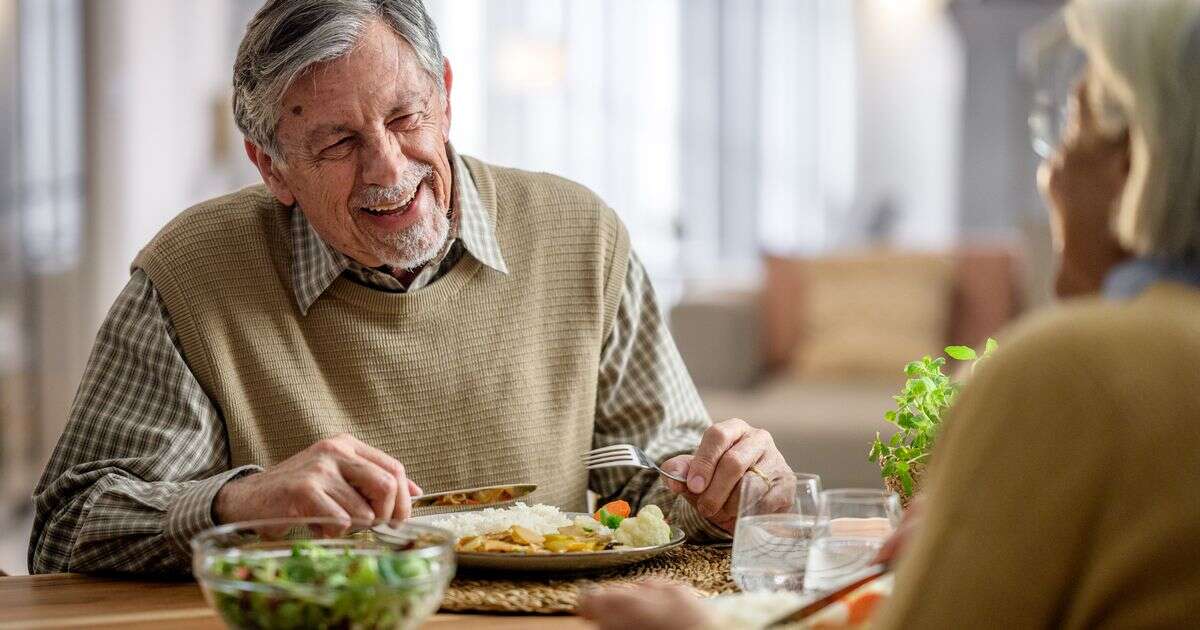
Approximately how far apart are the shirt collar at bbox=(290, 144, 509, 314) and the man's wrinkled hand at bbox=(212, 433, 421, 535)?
1.38 feet

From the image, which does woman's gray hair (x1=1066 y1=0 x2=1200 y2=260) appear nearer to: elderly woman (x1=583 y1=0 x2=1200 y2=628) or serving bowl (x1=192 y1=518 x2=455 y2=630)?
elderly woman (x1=583 y1=0 x2=1200 y2=628)

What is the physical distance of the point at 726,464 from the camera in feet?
4.52

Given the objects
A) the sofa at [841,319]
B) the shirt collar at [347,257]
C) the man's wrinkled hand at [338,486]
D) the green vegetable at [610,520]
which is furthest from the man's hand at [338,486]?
the sofa at [841,319]

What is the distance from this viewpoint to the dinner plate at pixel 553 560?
1.20 meters

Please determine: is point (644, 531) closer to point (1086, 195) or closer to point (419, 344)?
point (419, 344)

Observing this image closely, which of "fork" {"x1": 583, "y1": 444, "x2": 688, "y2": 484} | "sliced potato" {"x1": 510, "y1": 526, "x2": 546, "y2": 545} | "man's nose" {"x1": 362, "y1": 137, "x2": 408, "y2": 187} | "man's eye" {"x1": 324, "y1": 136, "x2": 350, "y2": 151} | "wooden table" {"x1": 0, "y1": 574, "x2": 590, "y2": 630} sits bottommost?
"wooden table" {"x1": 0, "y1": 574, "x2": 590, "y2": 630}

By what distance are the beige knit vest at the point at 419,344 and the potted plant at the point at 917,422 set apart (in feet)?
1.71

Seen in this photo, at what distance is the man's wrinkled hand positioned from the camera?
3.88ft

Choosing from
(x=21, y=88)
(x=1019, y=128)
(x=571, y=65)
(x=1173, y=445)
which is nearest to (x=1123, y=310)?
(x=1173, y=445)

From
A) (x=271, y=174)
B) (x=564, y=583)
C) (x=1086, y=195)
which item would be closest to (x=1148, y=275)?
(x=1086, y=195)

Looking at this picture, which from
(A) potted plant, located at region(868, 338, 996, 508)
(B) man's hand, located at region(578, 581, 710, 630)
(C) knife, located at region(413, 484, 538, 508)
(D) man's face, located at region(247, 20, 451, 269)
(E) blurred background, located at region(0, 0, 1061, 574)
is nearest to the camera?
(B) man's hand, located at region(578, 581, 710, 630)

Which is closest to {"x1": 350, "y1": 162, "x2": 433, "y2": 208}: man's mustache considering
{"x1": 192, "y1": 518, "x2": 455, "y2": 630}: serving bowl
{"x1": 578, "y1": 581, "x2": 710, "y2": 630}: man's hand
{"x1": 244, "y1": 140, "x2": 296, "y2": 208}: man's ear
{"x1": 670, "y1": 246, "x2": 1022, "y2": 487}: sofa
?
{"x1": 244, "y1": 140, "x2": 296, "y2": 208}: man's ear

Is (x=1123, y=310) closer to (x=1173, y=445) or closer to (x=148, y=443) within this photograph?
(x=1173, y=445)

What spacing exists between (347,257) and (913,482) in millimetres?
759
